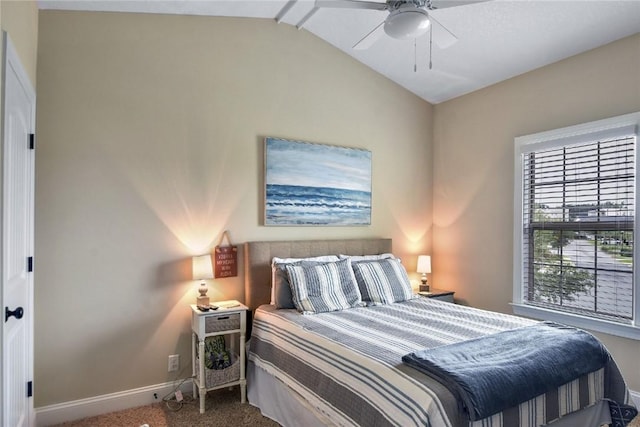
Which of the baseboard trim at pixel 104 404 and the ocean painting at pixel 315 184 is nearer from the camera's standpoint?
the baseboard trim at pixel 104 404

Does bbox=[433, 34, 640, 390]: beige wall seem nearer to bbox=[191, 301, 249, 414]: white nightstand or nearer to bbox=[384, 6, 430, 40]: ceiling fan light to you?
bbox=[384, 6, 430, 40]: ceiling fan light

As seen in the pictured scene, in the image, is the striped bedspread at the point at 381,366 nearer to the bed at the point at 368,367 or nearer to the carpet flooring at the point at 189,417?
the bed at the point at 368,367

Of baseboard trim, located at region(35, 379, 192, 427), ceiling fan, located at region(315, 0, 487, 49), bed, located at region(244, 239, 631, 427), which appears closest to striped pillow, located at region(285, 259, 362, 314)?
bed, located at region(244, 239, 631, 427)

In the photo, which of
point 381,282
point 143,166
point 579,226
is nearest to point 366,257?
point 381,282

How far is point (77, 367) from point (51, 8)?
8.27ft

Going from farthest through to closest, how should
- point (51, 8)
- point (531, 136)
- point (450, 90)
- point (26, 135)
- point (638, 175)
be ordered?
point (450, 90) < point (531, 136) < point (638, 175) < point (51, 8) < point (26, 135)

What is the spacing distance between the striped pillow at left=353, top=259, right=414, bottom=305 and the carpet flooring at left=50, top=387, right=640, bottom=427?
4.05 feet

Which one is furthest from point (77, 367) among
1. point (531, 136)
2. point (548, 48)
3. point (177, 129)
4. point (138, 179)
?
point (548, 48)

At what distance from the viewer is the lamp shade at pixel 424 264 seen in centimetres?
435

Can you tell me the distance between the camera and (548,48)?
3.38m

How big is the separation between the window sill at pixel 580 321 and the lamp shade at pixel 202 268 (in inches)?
110


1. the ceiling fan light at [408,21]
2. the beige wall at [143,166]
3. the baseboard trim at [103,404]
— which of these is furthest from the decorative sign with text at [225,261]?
the ceiling fan light at [408,21]

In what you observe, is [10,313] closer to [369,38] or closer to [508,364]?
[508,364]

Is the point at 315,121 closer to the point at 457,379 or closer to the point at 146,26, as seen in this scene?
the point at 146,26
